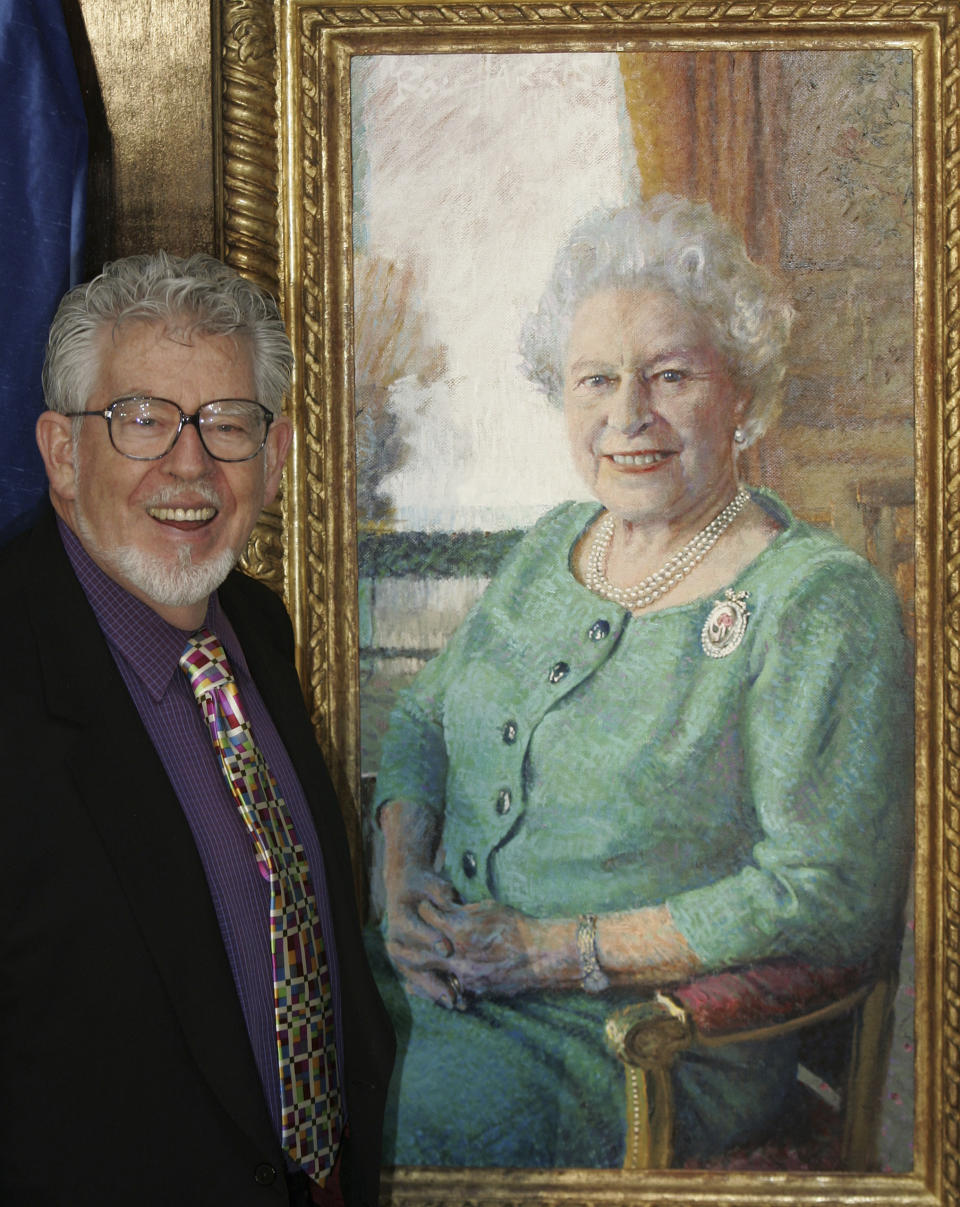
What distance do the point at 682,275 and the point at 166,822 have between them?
122 cm

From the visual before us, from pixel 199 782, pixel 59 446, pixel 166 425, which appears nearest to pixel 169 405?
pixel 166 425

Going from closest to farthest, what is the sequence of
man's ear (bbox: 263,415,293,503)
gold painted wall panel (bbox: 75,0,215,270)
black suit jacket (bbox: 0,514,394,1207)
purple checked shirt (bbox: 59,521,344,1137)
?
1. black suit jacket (bbox: 0,514,394,1207)
2. purple checked shirt (bbox: 59,521,344,1137)
3. man's ear (bbox: 263,415,293,503)
4. gold painted wall panel (bbox: 75,0,215,270)

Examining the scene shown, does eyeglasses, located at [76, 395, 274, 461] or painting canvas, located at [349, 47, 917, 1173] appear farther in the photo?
painting canvas, located at [349, 47, 917, 1173]

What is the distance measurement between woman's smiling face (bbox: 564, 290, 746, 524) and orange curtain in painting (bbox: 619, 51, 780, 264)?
0.19 m

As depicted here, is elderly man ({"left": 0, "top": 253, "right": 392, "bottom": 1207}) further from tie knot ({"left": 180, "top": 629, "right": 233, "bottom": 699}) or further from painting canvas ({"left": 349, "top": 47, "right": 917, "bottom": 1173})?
painting canvas ({"left": 349, "top": 47, "right": 917, "bottom": 1173})

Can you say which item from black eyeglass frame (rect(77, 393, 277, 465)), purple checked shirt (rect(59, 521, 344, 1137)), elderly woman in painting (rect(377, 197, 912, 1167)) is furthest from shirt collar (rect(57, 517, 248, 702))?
elderly woman in painting (rect(377, 197, 912, 1167))

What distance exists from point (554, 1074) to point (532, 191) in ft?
5.00

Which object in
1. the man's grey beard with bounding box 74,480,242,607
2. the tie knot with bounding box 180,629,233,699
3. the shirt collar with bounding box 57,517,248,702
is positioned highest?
the man's grey beard with bounding box 74,480,242,607

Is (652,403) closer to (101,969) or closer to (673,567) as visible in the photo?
(673,567)

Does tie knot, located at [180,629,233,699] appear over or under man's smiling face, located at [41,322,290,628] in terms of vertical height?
under

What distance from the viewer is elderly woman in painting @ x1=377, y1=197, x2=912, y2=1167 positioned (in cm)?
182

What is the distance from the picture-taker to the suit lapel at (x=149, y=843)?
127 cm

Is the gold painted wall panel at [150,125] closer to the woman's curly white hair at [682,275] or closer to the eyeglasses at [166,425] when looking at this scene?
the eyeglasses at [166,425]

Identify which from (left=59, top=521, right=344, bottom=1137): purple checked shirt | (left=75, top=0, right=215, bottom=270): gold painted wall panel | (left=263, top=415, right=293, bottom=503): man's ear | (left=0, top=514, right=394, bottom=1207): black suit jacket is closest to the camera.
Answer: (left=0, top=514, right=394, bottom=1207): black suit jacket
